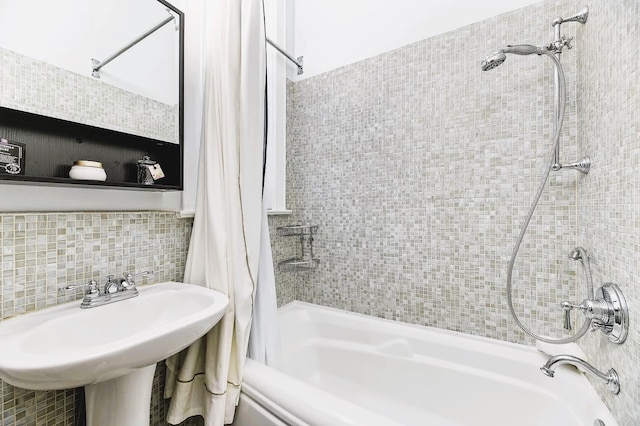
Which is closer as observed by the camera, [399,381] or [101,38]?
[101,38]

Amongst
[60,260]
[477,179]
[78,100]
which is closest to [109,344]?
[60,260]

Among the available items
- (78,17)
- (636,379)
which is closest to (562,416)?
(636,379)

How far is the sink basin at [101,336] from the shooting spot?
58 centimetres

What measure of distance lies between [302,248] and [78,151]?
1309 mm

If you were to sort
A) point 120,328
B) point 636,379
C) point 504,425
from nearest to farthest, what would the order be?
1. point 636,379
2. point 120,328
3. point 504,425

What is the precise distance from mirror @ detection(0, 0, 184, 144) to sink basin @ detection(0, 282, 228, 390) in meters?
0.63

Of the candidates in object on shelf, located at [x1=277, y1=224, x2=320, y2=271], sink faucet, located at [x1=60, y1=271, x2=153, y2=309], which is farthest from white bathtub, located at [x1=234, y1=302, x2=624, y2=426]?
sink faucet, located at [x1=60, y1=271, x2=153, y2=309]

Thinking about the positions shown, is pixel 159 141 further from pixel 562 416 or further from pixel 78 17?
pixel 562 416

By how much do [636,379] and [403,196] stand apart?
1065mm

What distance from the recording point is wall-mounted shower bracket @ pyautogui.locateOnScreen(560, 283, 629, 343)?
2.65 feet

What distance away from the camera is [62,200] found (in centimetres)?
94

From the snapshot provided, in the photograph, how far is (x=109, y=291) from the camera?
967 millimetres

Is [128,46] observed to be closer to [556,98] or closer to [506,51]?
[506,51]

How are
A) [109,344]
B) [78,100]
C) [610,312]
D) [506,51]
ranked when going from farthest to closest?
[506,51]
[78,100]
[610,312]
[109,344]
